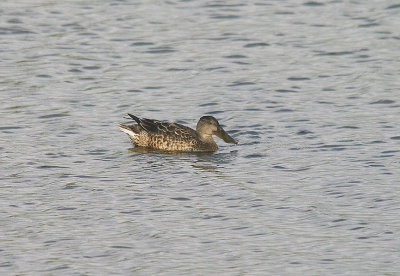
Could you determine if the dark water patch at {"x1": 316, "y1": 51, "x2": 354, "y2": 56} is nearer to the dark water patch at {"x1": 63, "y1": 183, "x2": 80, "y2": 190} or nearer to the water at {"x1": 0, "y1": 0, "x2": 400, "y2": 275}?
the water at {"x1": 0, "y1": 0, "x2": 400, "y2": 275}

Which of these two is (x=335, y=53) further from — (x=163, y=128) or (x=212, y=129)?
(x=163, y=128)

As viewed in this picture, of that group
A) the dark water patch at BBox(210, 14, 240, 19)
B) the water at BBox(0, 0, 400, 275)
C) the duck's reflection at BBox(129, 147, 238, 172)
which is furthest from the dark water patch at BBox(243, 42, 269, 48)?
the duck's reflection at BBox(129, 147, 238, 172)

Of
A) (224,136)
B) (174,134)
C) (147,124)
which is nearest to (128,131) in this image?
(147,124)

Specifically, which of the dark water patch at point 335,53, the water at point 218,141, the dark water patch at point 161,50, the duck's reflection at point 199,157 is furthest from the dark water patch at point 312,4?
the duck's reflection at point 199,157

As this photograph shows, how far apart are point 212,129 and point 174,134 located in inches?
25.0

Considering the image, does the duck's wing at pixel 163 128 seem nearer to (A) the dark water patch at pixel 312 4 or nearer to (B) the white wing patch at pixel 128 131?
(B) the white wing patch at pixel 128 131

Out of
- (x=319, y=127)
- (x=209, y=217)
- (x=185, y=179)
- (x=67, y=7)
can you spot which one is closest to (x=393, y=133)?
(x=319, y=127)

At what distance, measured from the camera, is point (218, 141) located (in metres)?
16.8

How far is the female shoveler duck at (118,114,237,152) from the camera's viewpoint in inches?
611

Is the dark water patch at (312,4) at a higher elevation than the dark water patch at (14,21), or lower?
lower

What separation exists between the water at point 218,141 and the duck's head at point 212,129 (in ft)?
0.87

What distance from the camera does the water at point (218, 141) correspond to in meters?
10.5

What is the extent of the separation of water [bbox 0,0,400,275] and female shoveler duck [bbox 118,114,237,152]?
23 centimetres

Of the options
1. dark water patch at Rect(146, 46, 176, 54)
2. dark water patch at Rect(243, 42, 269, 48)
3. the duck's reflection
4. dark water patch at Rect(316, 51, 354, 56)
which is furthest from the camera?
dark water patch at Rect(243, 42, 269, 48)
